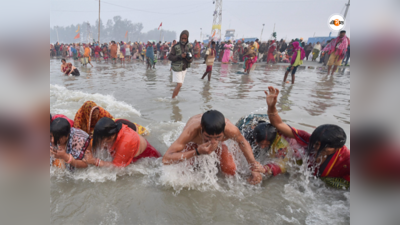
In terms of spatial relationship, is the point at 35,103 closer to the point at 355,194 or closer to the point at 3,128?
the point at 3,128

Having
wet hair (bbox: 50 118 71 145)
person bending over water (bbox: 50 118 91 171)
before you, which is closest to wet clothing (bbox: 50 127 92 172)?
person bending over water (bbox: 50 118 91 171)

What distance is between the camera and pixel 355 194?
0.83m

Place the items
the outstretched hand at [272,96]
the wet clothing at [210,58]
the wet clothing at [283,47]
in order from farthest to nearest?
the wet clothing at [283,47]
the wet clothing at [210,58]
the outstretched hand at [272,96]

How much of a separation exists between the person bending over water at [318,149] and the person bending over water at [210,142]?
37 cm

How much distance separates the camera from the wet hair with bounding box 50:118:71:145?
2.35 meters

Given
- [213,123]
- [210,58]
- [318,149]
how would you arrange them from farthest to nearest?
[210,58], [318,149], [213,123]

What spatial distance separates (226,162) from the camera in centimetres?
286

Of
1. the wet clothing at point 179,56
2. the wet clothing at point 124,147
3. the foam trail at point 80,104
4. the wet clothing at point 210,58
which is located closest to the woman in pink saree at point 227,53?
the wet clothing at point 210,58

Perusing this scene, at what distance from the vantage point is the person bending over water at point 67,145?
2377mm

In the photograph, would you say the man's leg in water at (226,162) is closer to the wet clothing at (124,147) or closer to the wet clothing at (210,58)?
the wet clothing at (124,147)

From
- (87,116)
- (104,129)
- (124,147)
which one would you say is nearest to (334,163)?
(124,147)

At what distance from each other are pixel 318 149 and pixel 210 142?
1.22 metres

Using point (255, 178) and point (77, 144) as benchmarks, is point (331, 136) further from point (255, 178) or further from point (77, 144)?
point (77, 144)

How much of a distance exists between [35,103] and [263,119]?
298cm
